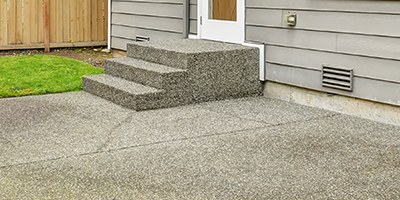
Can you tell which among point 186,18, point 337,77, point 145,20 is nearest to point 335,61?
point 337,77

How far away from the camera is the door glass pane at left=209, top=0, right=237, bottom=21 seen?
6984mm

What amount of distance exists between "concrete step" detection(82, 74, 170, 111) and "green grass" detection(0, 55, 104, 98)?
0.62 meters

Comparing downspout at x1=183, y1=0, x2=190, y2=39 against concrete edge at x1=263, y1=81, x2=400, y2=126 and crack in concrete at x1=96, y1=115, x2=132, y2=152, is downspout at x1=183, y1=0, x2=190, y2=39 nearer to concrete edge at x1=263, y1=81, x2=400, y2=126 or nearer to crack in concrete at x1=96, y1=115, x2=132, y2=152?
concrete edge at x1=263, y1=81, x2=400, y2=126

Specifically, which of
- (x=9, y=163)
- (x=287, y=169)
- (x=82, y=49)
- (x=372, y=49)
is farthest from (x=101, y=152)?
(x=82, y=49)

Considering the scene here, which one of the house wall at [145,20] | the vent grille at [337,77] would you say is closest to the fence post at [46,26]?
the house wall at [145,20]

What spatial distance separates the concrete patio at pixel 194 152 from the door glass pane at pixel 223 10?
1249 mm

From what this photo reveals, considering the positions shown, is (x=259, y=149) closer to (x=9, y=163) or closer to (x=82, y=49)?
(x=9, y=163)

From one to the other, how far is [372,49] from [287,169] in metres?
1.92

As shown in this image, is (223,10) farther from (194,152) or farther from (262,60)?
(194,152)

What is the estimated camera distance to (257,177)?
3.91m

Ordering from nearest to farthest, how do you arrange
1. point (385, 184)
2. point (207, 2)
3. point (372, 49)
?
point (385, 184)
point (372, 49)
point (207, 2)

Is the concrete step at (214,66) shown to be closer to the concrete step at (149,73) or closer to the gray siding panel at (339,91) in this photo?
the concrete step at (149,73)

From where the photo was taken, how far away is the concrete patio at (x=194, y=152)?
3674 millimetres

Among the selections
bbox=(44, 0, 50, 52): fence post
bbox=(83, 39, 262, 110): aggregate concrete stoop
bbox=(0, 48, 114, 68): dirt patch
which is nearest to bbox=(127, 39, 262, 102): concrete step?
bbox=(83, 39, 262, 110): aggregate concrete stoop
